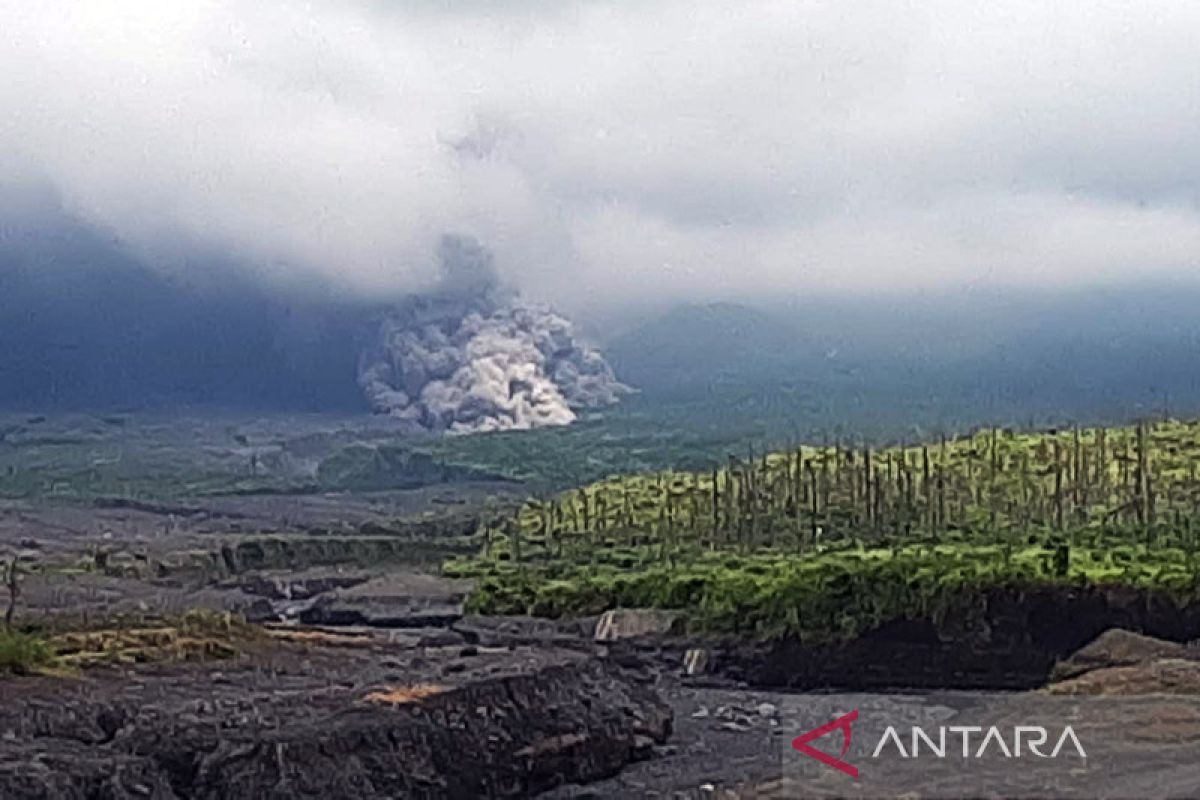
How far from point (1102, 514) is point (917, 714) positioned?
37187mm

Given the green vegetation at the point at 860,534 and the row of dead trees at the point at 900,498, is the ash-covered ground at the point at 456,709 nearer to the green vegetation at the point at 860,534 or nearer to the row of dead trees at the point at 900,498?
the green vegetation at the point at 860,534

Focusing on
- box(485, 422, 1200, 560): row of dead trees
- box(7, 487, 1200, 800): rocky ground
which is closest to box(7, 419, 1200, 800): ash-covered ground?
box(7, 487, 1200, 800): rocky ground

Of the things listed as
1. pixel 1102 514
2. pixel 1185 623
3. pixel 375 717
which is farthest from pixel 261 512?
pixel 375 717

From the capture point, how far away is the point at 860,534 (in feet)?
326

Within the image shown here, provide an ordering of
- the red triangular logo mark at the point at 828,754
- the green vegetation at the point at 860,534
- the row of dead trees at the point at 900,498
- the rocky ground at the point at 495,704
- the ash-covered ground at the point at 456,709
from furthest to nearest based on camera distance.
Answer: the row of dead trees at the point at 900,498 < the green vegetation at the point at 860,534 < the rocky ground at the point at 495,704 < the ash-covered ground at the point at 456,709 < the red triangular logo mark at the point at 828,754

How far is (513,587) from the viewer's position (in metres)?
96.4

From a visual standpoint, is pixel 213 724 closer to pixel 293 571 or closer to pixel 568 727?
pixel 568 727

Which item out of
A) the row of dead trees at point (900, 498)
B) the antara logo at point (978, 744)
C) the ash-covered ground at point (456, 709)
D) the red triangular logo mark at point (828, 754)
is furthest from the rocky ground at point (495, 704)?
the row of dead trees at point (900, 498)

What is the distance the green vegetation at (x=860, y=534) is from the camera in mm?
80000

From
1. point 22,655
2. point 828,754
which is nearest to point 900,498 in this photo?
point 22,655

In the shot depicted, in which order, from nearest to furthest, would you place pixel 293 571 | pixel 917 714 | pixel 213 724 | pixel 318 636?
pixel 213 724 → pixel 917 714 → pixel 318 636 → pixel 293 571

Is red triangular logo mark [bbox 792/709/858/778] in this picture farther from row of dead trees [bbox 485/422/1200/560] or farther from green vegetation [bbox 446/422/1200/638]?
row of dead trees [bbox 485/422/1200/560]

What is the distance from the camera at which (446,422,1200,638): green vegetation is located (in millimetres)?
80000

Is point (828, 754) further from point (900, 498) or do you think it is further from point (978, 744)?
point (900, 498)
